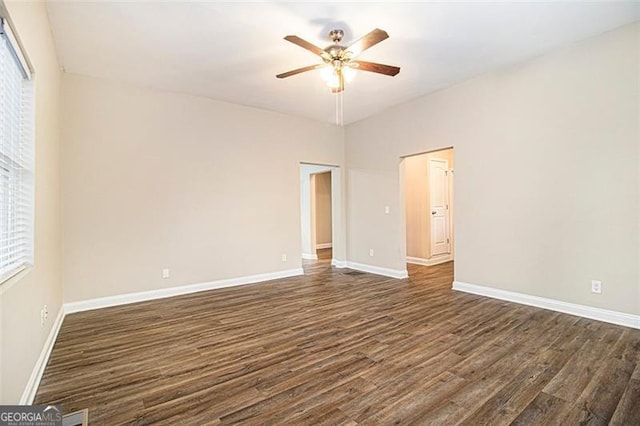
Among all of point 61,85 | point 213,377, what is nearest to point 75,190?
point 61,85

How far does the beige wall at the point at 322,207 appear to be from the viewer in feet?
29.6

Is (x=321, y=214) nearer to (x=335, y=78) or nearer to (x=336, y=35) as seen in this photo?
(x=335, y=78)

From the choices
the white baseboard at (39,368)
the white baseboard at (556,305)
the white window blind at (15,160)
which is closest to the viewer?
the white window blind at (15,160)

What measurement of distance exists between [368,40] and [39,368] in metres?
3.66

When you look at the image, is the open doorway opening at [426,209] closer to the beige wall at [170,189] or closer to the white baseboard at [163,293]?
the beige wall at [170,189]

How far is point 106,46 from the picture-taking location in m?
3.20

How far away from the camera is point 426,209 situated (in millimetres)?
6449

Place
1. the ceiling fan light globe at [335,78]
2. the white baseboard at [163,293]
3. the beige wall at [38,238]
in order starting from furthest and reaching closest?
Answer: the white baseboard at [163,293] → the ceiling fan light globe at [335,78] → the beige wall at [38,238]

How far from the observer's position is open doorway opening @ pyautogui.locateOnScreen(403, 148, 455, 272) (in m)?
6.45

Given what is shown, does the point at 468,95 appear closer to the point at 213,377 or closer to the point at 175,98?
the point at 175,98

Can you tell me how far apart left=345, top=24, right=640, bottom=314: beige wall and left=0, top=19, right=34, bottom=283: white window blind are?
184 inches

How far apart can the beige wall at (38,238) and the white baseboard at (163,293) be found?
0.33 m

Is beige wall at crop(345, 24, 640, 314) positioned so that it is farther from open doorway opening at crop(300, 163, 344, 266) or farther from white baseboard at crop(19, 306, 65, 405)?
white baseboard at crop(19, 306, 65, 405)

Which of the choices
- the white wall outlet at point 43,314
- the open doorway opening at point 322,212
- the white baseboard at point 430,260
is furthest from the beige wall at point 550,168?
the white wall outlet at point 43,314
